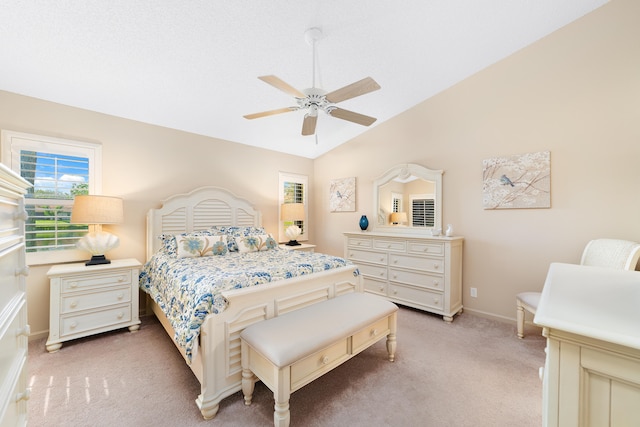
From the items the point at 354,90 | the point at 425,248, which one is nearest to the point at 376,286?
the point at 425,248

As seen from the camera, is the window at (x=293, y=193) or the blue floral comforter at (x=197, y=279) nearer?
the blue floral comforter at (x=197, y=279)

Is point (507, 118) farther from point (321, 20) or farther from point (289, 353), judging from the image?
point (289, 353)

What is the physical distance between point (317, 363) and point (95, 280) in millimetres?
2428

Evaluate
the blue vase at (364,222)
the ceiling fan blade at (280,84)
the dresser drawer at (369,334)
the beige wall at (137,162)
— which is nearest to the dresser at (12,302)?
the ceiling fan blade at (280,84)

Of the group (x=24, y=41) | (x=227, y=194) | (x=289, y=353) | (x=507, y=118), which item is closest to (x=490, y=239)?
(x=507, y=118)

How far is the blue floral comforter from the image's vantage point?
177 centimetres

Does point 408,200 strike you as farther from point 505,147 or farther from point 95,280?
point 95,280

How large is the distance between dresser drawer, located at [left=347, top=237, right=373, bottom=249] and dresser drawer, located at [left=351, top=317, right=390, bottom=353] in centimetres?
169

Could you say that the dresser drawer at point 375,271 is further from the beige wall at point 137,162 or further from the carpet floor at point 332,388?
the beige wall at point 137,162

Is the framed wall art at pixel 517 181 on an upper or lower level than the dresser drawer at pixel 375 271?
upper

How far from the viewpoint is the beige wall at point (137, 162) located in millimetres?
2664

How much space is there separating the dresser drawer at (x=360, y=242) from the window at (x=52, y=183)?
333 cm

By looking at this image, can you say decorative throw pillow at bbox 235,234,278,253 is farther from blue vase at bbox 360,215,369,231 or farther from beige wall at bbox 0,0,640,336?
blue vase at bbox 360,215,369,231

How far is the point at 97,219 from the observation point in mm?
2652
